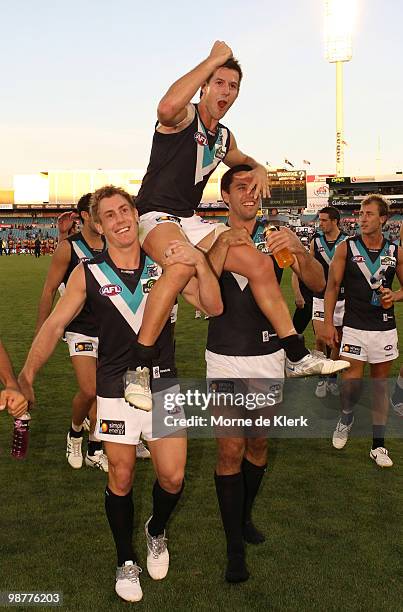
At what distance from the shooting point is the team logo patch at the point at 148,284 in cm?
380

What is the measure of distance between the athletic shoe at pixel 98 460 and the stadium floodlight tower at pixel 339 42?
69976 millimetres

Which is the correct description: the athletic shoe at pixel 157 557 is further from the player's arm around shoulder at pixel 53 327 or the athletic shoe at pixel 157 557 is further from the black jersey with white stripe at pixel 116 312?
the player's arm around shoulder at pixel 53 327

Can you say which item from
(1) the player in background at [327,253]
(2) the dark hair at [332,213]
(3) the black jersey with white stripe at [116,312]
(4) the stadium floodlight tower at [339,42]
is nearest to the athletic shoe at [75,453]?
(3) the black jersey with white stripe at [116,312]

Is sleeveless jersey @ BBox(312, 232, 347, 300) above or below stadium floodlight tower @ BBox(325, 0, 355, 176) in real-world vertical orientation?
below

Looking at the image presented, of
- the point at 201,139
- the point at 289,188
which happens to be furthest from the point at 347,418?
the point at 289,188

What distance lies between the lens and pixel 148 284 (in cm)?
382

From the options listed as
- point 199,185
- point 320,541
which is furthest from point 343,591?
point 199,185

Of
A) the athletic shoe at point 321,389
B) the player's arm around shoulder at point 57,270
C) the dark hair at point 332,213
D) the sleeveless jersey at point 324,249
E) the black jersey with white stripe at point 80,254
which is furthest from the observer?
the sleeveless jersey at point 324,249

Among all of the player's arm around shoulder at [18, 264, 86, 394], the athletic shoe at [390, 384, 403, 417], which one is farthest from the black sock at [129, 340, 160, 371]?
the athletic shoe at [390, 384, 403, 417]

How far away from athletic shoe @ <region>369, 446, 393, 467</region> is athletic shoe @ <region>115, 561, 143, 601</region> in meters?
2.74

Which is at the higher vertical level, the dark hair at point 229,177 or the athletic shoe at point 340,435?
the dark hair at point 229,177

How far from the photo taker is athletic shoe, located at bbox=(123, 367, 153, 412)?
11.4ft

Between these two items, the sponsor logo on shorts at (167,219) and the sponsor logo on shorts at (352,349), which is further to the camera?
the sponsor logo on shorts at (352,349)

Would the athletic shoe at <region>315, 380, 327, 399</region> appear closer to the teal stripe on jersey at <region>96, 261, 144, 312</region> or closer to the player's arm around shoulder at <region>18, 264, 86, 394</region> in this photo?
the teal stripe on jersey at <region>96, 261, 144, 312</region>
